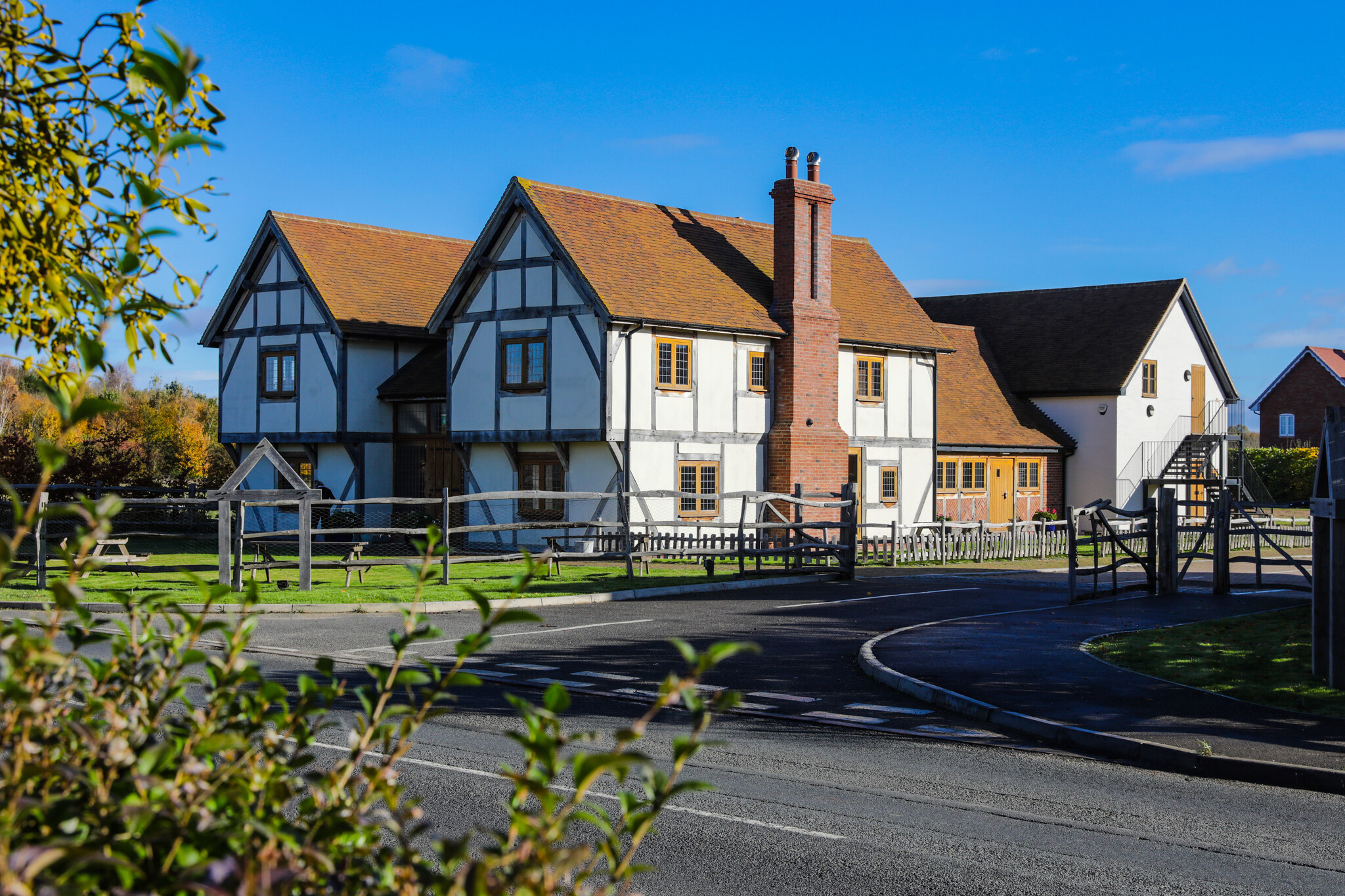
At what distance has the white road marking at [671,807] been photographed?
7.37m

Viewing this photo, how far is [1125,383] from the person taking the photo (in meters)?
43.8

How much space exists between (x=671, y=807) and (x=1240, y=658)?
9039mm

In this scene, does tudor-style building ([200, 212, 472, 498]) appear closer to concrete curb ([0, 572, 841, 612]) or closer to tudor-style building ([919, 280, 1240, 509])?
concrete curb ([0, 572, 841, 612])

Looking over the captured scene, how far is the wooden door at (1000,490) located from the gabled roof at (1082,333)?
4.67 m

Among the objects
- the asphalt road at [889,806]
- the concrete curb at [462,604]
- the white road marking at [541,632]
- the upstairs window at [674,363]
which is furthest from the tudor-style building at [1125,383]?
the asphalt road at [889,806]

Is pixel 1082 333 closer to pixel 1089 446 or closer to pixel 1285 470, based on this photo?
pixel 1089 446

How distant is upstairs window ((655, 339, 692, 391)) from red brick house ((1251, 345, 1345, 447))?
5045 cm

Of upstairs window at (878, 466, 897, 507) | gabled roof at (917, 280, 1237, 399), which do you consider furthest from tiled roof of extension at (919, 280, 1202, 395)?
upstairs window at (878, 466, 897, 507)

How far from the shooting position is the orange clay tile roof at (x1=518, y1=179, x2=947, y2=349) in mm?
31984

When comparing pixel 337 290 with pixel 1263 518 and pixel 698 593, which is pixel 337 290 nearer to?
pixel 698 593

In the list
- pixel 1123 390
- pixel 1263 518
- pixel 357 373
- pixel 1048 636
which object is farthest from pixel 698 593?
pixel 1263 518

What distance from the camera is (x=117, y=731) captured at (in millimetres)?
2711

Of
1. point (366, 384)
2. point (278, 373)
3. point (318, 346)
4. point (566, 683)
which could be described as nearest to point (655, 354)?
point (366, 384)

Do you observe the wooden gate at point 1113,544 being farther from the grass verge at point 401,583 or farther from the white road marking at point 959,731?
the white road marking at point 959,731
